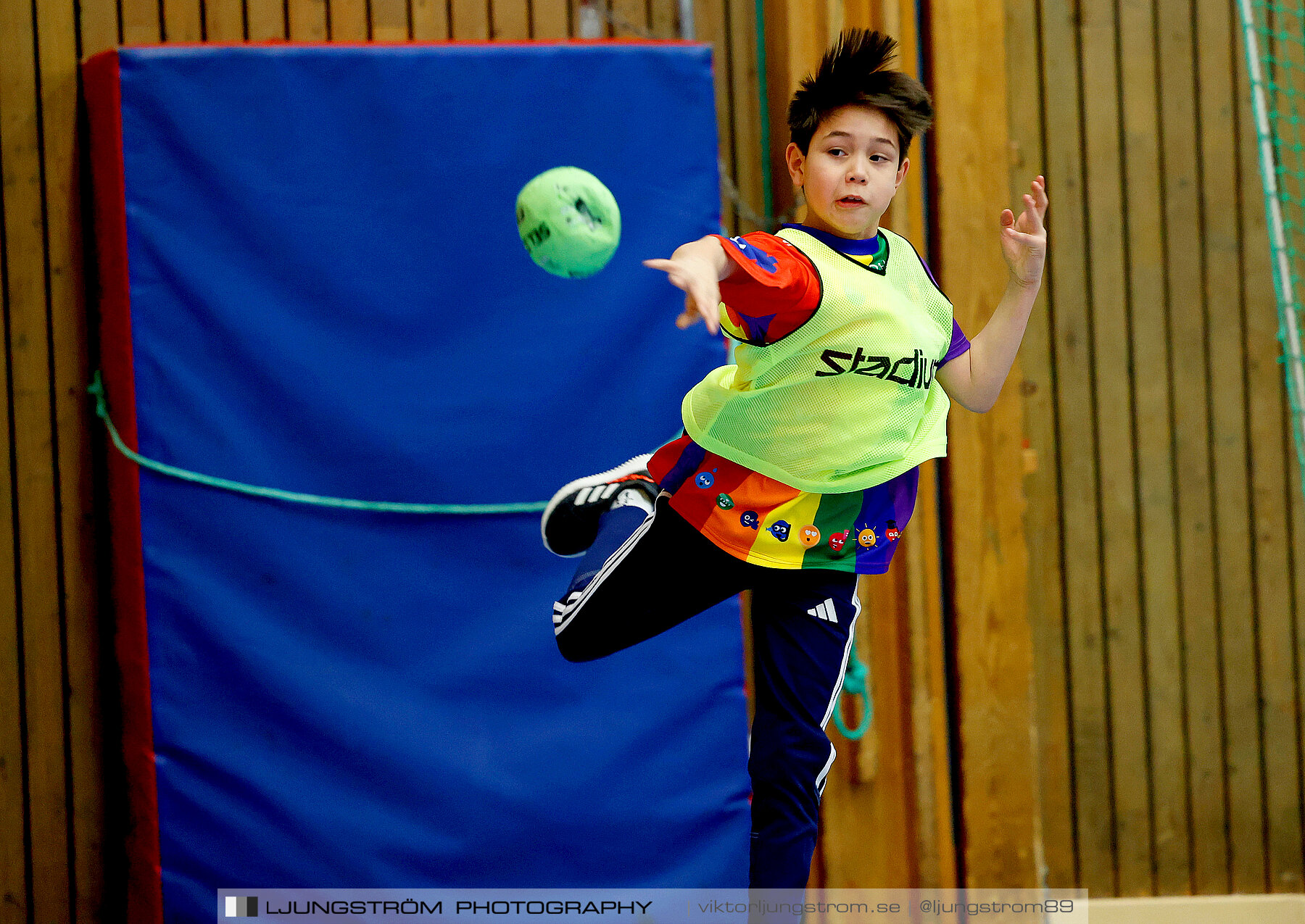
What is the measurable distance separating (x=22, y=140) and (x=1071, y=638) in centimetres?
308

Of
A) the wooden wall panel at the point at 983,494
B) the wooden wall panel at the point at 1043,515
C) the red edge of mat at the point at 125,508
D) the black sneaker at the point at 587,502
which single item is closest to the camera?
the black sneaker at the point at 587,502

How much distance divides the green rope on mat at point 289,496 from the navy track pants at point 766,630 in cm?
92

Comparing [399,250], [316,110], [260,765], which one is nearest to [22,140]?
[316,110]

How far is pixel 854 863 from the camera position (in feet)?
10.4

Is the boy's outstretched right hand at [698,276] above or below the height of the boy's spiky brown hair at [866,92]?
below

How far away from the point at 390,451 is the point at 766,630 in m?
1.32

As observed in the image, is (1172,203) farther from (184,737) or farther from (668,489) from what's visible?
(184,737)

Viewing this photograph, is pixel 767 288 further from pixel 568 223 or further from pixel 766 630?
pixel 766 630

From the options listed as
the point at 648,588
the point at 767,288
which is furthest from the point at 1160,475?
the point at 767,288

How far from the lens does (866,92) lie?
1866 mm

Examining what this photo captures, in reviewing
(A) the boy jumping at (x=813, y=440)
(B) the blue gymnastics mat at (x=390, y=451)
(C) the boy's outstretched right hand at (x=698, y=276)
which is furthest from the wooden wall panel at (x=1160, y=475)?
(C) the boy's outstretched right hand at (x=698, y=276)

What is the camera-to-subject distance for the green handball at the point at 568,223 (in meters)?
1.74

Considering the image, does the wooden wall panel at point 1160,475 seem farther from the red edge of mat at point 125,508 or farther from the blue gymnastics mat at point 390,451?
the red edge of mat at point 125,508

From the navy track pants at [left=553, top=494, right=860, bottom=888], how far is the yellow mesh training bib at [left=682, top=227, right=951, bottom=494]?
173mm
